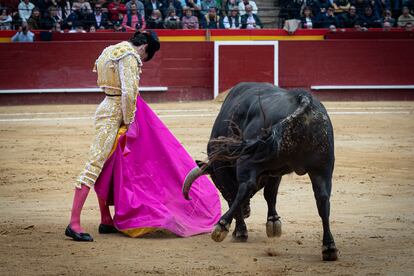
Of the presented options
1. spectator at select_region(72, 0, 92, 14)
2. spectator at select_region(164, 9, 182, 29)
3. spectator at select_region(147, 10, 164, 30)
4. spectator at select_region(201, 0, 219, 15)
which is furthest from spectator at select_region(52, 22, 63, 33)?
spectator at select_region(201, 0, 219, 15)

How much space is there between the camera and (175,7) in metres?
13.7

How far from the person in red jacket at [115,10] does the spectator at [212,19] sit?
1445 millimetres

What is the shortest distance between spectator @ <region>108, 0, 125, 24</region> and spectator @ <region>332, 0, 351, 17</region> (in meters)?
3.76

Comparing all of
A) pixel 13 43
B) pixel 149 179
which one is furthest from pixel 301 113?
pixel 13 43

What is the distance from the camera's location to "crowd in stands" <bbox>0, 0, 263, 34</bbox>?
13062mm

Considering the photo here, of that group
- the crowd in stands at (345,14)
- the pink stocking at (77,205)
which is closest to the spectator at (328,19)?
the crowd in stands at (345,14)

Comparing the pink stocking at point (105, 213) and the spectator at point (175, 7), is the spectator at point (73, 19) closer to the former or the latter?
the spectator at point (175, 7)

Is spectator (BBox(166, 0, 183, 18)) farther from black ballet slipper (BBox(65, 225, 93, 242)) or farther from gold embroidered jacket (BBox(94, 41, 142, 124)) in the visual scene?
black ballet slipper (BBox(65, 225, 93, 242))

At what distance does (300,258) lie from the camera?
4.09m

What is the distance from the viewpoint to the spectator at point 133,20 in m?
13.3

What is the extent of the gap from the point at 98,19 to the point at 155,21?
0.94 meters

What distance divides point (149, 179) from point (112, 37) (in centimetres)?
862

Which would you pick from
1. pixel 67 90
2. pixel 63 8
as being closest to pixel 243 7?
pixel 63 8

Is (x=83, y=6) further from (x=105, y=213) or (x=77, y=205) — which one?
(x=77, y=205)
